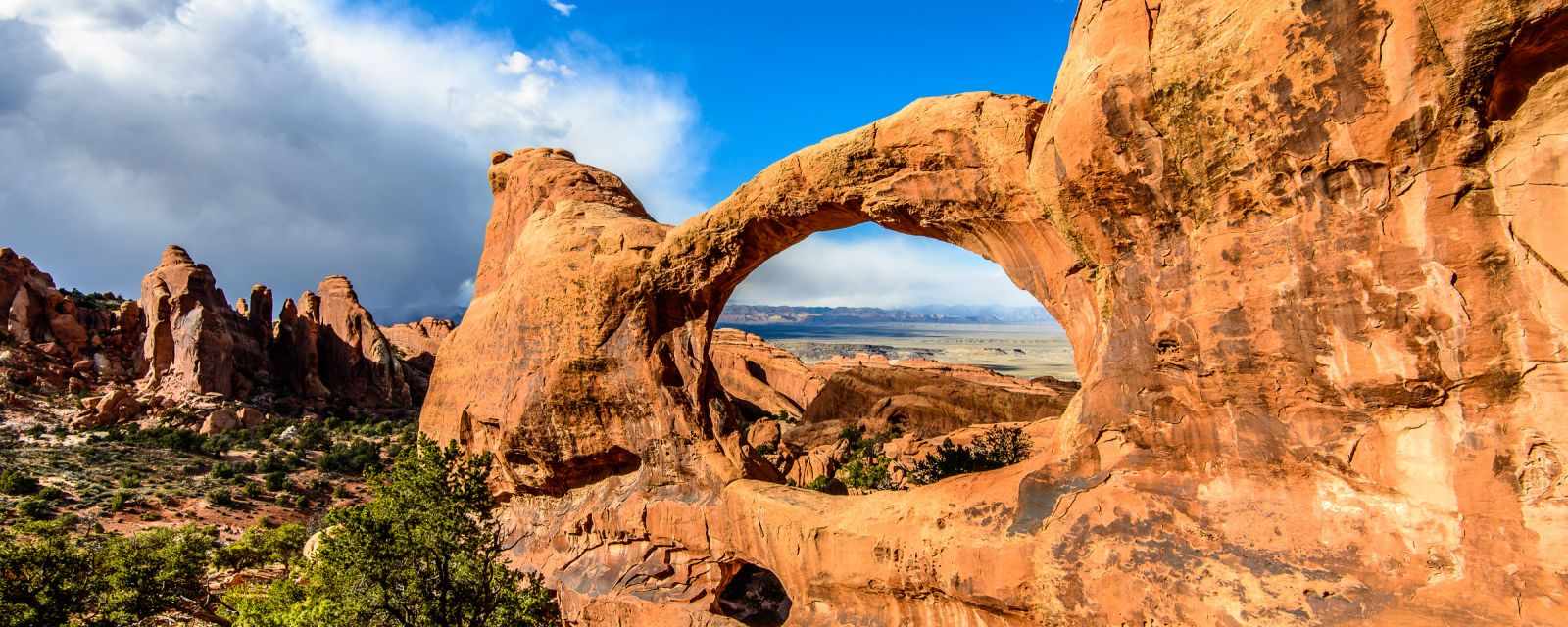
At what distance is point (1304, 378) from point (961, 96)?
22.4 feet

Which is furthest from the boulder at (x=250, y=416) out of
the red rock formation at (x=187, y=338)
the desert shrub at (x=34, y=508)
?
the desert shrub at (x=34, y=508)

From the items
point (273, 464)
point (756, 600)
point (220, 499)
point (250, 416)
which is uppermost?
point (250, 416)

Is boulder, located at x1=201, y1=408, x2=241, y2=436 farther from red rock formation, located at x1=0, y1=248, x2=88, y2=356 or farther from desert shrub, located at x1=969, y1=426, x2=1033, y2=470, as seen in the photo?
desert shrub, located at x1=969, y1=426, x2=1033, y2=470

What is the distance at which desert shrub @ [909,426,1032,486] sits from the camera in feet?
87.9

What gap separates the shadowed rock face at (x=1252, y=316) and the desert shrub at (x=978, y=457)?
14.3 m

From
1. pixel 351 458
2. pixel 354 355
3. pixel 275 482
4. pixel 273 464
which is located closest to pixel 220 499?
pixel 275 482

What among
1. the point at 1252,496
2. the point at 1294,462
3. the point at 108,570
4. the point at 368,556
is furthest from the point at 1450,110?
the point at 108,570

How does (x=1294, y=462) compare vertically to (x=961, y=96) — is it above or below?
below

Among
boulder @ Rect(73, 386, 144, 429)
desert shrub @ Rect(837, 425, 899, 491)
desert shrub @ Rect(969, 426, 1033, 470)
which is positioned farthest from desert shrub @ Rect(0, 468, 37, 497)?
desert shrub @ Rect(969, 426, 1033, 470)

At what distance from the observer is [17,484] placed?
31.7m

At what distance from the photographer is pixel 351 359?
219ft

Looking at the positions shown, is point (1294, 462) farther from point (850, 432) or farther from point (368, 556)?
point (850, 432)

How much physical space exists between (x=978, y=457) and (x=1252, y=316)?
70.6 ft

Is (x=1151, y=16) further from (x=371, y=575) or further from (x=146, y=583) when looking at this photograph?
(x=146, y=583)
